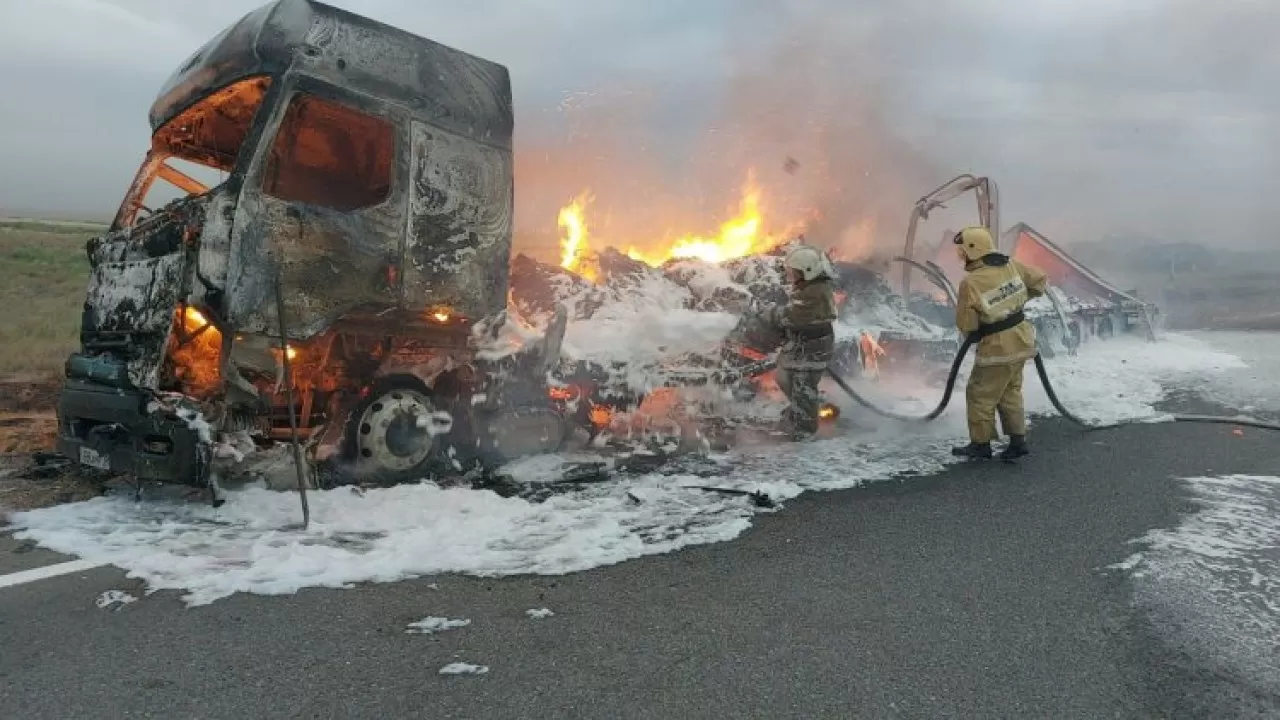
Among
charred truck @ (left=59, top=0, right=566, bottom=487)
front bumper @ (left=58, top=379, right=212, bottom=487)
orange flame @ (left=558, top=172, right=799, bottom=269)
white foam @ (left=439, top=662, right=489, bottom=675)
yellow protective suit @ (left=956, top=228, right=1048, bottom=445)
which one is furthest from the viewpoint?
orange flame @ (left=558, top=172, right=799, bottom=269)

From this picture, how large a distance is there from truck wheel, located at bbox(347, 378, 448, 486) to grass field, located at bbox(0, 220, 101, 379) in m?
8.30

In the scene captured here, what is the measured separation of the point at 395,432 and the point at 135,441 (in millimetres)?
1521

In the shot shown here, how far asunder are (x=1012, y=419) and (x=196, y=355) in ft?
20.2

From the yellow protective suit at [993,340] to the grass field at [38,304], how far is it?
11794 millimetres

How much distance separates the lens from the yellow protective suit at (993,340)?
21.1 feet

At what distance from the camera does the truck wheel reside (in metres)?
5.27

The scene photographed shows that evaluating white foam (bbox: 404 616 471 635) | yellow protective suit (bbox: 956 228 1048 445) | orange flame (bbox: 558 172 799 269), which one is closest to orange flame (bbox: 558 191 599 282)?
orange flame (bbox: 558 172 799 269)

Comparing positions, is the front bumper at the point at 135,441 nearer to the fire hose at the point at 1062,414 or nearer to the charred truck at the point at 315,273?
the charred truck at the point at 315,273

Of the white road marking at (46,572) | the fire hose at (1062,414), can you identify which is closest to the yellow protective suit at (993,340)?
the fire hose at (1062,414)

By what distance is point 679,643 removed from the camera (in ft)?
9.90

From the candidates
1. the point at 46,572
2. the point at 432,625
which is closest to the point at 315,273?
the point at 46,572

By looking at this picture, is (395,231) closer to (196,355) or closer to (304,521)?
(196,355)

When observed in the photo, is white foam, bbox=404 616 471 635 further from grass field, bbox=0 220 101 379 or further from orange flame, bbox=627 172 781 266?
grass field, bbox=0 220 101 379

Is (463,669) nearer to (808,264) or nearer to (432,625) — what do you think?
(432,625)
